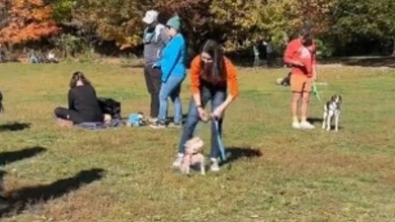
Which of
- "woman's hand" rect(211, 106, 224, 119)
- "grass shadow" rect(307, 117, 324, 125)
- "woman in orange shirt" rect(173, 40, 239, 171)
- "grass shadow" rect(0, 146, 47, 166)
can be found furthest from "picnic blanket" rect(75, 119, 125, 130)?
"woman's hand" rect(211, 106, 224, 119)

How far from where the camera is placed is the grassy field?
9258mm

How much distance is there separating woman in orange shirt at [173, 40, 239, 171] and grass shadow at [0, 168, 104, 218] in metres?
1.12

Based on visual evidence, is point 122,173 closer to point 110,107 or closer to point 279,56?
point 110,107

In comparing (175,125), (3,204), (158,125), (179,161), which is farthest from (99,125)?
(3,204)

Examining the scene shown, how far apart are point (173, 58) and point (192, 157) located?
178 inches

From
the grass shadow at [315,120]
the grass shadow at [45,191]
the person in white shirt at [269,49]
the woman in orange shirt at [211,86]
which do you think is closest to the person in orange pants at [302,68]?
the grass shadow at [315,120]

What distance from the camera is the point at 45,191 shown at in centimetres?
1030

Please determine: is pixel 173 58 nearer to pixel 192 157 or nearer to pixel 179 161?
pixel 179 161

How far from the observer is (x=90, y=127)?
53.0 feet

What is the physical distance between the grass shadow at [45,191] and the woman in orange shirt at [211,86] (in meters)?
1.12

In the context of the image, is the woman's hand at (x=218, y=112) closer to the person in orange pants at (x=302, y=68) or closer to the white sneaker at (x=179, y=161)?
the white sneaker at (x=179, y=161)

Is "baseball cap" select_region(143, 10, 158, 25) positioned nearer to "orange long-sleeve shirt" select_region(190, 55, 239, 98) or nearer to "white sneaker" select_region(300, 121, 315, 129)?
"white sneaker" select_region(300, 121, 315, 129)

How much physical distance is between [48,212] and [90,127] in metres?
7.11

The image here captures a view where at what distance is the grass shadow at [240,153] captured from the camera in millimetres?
12609
